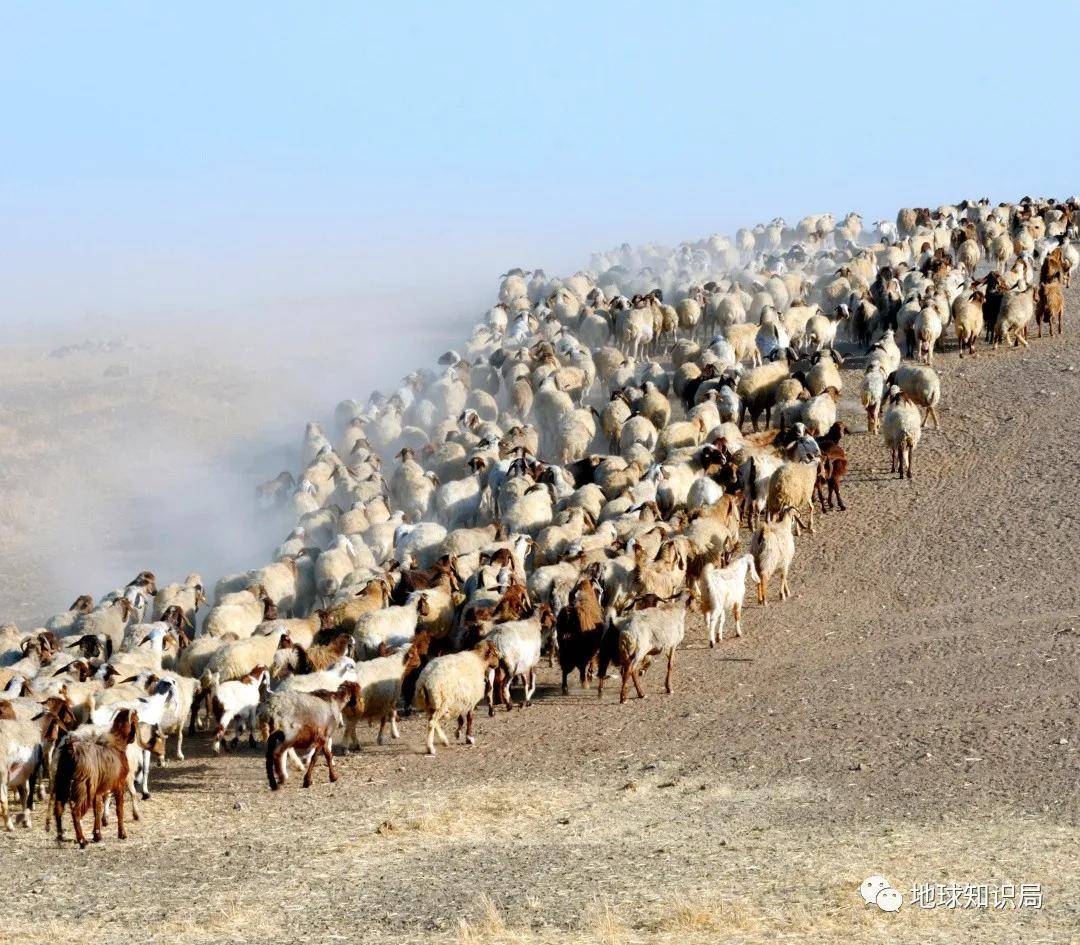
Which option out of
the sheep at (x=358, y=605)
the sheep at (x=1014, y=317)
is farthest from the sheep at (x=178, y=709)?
the sheep at (x=1014, y=317)

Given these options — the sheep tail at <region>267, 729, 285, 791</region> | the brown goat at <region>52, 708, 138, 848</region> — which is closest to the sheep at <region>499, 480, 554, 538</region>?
the sheep tail at <region>267, 729, 285, 791</region>

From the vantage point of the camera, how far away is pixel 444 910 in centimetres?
928

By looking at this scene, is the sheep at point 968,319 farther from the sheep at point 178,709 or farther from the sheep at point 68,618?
the sheep at point 178,709

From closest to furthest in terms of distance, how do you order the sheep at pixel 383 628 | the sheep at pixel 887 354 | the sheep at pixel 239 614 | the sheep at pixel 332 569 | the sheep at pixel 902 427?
1. the sheep at pixel 383 628
2. the sheep at pixel 239 614
3. the sheep at pixel 332 569
4. the sheep at pixel 902 427
5. the sheep at pixel 887 354

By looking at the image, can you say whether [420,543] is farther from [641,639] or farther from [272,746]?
[272,746]

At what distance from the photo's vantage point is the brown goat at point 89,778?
34.7ft

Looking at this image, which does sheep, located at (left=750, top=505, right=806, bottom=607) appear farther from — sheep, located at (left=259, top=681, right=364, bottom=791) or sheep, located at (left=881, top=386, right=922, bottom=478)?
sheep, located at (left=259, top=681, right=364, bottom=791)

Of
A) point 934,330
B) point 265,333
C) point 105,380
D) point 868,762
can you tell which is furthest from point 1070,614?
point 265,333

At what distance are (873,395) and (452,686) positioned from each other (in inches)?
489

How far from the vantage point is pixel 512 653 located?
14.1 meters

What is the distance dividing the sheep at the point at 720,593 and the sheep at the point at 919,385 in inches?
293

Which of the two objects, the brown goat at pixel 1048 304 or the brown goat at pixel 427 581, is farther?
the brown goat at pixel 1048 304

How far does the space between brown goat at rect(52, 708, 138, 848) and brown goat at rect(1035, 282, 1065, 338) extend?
71.0 feet

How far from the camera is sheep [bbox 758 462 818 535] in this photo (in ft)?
63.3
